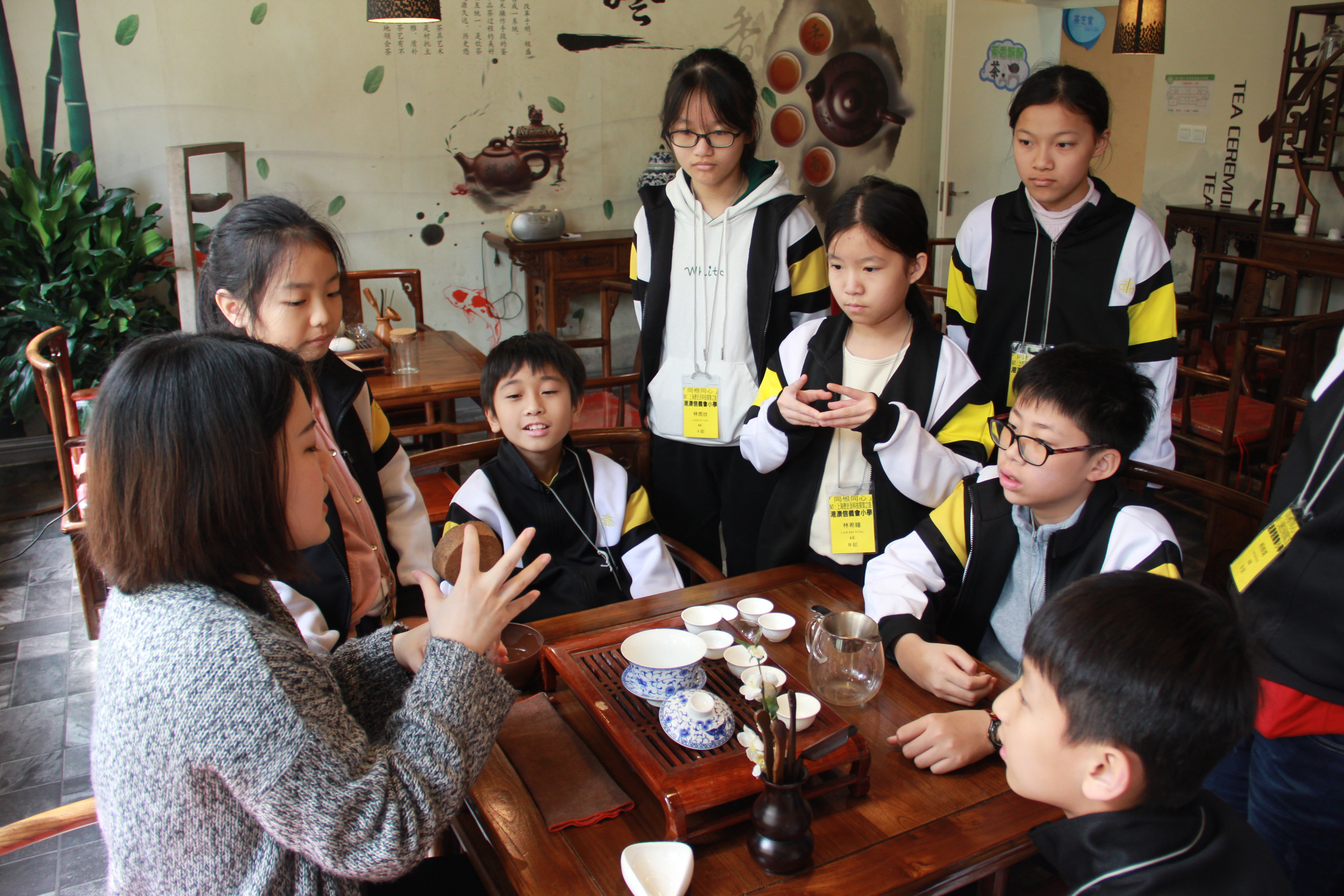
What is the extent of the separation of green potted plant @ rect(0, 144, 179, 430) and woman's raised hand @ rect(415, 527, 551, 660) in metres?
3.26

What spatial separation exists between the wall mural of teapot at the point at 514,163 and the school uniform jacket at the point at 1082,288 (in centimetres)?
334

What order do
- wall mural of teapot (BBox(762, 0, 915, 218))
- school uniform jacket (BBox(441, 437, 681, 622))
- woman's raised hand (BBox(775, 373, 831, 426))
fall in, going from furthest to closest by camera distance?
wall mural of teapot (BBox(762, 0, 915, 218)), school uniform jacket (BBox(441, 437, 681, 622)), woman's raised hand (BBox(775, 373, 831, 426))

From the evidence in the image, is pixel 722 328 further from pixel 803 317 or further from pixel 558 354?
pixel 558 354

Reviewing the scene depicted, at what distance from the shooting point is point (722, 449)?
2.23m

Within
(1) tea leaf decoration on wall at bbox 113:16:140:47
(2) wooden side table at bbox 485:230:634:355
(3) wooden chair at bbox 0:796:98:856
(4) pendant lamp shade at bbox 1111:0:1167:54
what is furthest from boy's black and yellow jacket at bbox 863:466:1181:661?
(1) tea leaf decoration on wall at bbox 113:16:140:47

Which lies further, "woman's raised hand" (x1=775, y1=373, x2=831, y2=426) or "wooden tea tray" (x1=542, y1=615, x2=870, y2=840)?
"woman's raised hand" (x1=775, y1=373, x2=831, y2=426)

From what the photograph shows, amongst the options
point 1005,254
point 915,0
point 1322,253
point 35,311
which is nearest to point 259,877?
point 1005,254

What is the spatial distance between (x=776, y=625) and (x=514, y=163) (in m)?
4.15

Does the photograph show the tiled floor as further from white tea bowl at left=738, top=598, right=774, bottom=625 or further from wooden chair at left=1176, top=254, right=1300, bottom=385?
wooden chair at left=1176, top=254, right=1300, bottom=385

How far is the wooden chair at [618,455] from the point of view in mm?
1892

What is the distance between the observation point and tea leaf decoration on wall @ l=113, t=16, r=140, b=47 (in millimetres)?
4086

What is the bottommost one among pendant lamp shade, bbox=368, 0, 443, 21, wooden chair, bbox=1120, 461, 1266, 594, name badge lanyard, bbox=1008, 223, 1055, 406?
wooden chair, bbox=1120, 461, 1266, 594

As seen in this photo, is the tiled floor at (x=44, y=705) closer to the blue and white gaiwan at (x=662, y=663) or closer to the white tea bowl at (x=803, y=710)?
the blue and white gaiwan at (x=662, y=663)

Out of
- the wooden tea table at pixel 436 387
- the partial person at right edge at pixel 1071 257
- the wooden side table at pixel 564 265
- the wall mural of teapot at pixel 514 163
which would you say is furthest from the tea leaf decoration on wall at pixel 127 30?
the partial person at right edge at pixel 1071 257
